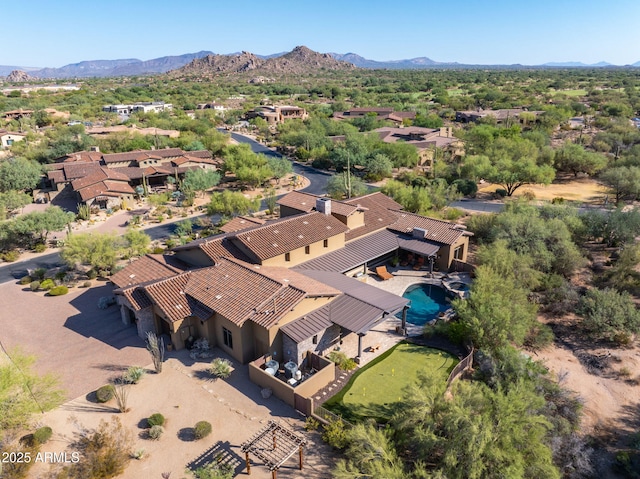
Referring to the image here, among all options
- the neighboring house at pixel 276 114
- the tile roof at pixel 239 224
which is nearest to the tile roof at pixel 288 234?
the tile roof at pixel 239 224

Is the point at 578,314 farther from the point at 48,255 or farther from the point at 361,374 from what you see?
the point at 48,255

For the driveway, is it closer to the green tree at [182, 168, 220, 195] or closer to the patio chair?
the patio chair

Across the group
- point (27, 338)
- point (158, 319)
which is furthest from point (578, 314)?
point (27, 338)

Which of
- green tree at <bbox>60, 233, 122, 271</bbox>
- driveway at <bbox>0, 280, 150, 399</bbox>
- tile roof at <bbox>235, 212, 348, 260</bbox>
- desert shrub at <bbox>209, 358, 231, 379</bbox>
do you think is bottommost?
driveway at <bbox>0, 280, 150, 399</bbox>

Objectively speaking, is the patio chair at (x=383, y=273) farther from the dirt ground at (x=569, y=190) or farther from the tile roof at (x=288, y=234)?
the dirt ground at (x=569, y=190)

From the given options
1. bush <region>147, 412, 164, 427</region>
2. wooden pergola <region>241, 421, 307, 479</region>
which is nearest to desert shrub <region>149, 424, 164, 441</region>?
bush <region>147, 412, 164, 427</region>
